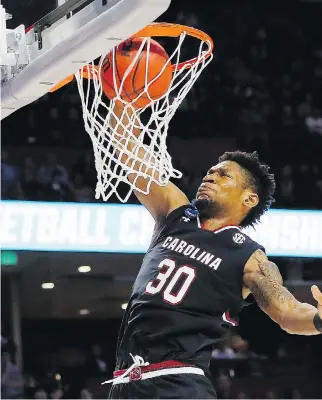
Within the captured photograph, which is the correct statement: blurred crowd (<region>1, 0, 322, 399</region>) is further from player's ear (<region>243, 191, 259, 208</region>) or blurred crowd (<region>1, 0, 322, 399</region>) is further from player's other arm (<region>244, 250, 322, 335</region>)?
player's other arm (<region>244, 250, 322, 335</region>)

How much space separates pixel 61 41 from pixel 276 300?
1.48 meters

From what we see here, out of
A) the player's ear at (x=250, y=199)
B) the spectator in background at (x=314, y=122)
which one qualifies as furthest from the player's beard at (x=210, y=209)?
the spectator in background at (x=314, y=122)

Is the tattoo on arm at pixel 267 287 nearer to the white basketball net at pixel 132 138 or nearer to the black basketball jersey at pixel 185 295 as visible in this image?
the black basketball jersey at pixel 185 295

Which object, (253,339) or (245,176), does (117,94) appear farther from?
(253,339)

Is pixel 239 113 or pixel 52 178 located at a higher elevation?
pixel 239 113

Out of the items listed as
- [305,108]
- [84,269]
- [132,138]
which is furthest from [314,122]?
[132,138]

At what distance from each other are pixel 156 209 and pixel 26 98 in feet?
3.36

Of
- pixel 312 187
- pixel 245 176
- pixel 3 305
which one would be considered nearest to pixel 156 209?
pixel 245 176

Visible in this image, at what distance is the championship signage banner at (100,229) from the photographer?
1022cm

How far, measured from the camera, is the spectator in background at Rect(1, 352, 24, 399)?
9641 mm

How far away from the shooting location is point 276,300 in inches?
166

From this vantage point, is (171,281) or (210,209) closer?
(171,281)

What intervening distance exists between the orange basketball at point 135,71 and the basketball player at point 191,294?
0.64 ft

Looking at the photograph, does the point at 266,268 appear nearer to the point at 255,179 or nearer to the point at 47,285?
the point at 255,179
